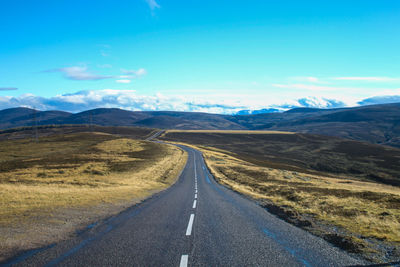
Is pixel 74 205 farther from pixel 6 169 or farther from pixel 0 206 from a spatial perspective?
pixel 6 169

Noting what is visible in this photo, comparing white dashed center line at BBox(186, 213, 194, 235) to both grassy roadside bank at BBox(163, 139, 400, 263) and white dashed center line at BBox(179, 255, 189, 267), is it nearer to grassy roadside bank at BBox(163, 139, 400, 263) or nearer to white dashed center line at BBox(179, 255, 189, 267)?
white dashed center line at BBox(179, 255, 189, 267)

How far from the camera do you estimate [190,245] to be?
8.49 m

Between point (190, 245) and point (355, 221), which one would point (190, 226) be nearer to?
point (190, 245)

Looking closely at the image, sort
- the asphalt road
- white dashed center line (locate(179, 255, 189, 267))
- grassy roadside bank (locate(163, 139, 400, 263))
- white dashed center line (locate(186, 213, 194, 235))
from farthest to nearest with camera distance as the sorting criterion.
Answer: white dashed center line (locate(186, 213, 194, 235)), grassy roadside bank (locate(163, 139, 400, 263)), the asphalt road, white dashed center line (locate(179, 255, 189, 267))

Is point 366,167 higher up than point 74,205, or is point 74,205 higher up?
point 74,205

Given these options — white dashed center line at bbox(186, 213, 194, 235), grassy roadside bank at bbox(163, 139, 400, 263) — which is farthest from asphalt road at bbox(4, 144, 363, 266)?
grassy roadside bank at bbox(163, 139, 400, 263)

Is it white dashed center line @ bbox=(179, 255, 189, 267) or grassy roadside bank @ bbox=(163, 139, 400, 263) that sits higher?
white dashed center line @ bbox=(179, 255, 189, 267)

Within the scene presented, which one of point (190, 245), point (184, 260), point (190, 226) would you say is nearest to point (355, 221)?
point (190, 226)

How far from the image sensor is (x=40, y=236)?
917 cm

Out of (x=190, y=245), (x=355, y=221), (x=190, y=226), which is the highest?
(x=190, y=245)

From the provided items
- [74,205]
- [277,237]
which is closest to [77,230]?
[74,205]

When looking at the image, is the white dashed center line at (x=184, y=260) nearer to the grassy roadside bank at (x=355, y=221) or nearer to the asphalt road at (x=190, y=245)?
the asphalt road at (x=190, y=245)

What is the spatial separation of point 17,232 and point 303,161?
103 meters

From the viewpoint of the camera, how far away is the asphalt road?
7230 mm
